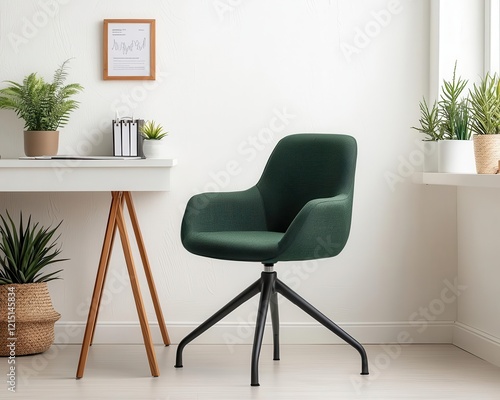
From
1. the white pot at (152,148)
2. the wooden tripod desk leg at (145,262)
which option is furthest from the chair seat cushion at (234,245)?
the white pot at (152,148)

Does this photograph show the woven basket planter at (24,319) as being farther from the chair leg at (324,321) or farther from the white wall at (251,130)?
the chair leg at (324,321)

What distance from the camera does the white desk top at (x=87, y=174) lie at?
116 inches

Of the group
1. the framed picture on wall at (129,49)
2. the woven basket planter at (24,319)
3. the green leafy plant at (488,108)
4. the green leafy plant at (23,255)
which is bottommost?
the woven basket planter at (24,319)

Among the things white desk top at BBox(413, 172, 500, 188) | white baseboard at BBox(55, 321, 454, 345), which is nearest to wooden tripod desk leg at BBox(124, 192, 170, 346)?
white baseboard at BBox(55, 321, 454, 345)

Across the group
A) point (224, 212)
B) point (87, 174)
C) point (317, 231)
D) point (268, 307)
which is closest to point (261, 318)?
point (268, 307)

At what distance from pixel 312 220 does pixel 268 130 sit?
0.92 meters

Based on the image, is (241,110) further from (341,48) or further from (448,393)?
(448,393)

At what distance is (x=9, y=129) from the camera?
138 inches

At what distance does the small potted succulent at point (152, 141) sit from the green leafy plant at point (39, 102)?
0.36m

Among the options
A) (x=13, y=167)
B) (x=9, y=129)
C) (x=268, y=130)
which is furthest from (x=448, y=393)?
(x=9, y=129)

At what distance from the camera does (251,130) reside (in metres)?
3.55

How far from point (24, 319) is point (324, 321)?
4.15 feet

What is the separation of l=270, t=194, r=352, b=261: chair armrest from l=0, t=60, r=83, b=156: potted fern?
4.09 ft

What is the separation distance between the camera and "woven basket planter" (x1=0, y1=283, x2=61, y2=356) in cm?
318
